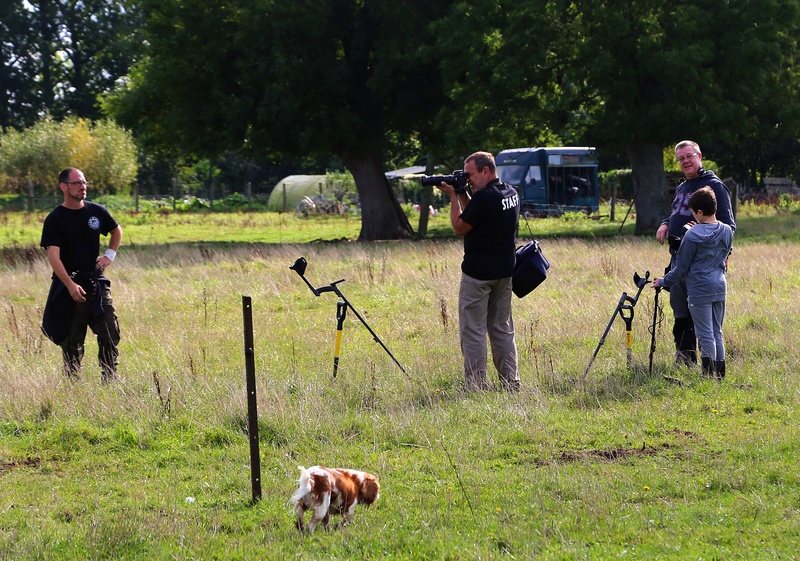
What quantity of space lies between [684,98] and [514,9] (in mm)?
4727

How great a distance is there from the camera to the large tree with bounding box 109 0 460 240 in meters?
27.2

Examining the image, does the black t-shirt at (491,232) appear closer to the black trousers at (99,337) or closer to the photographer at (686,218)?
the photographer at (686,218)

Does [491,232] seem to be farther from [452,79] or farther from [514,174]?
[514,174]

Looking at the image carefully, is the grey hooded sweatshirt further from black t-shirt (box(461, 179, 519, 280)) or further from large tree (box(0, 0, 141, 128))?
large tree (box(0, 0, 141, 128))

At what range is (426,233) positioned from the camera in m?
31.8

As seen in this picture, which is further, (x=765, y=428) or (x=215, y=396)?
(x=215, y=396)

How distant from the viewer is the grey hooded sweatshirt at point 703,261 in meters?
8.46

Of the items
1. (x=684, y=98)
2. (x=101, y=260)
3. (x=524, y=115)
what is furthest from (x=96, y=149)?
(x=101, y=260)

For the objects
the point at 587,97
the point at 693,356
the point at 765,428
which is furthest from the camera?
the point at 587,97

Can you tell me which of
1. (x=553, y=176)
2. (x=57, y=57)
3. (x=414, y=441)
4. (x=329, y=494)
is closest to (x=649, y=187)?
(x=553, y=176)

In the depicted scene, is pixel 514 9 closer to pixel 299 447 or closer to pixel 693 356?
pixel 693 356

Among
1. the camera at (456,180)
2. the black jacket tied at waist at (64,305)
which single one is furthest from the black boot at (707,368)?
the black jacket tied at waist at (64,305)

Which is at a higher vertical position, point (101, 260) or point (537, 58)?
point (537, 58)

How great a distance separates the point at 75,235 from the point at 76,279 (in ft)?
1.22
